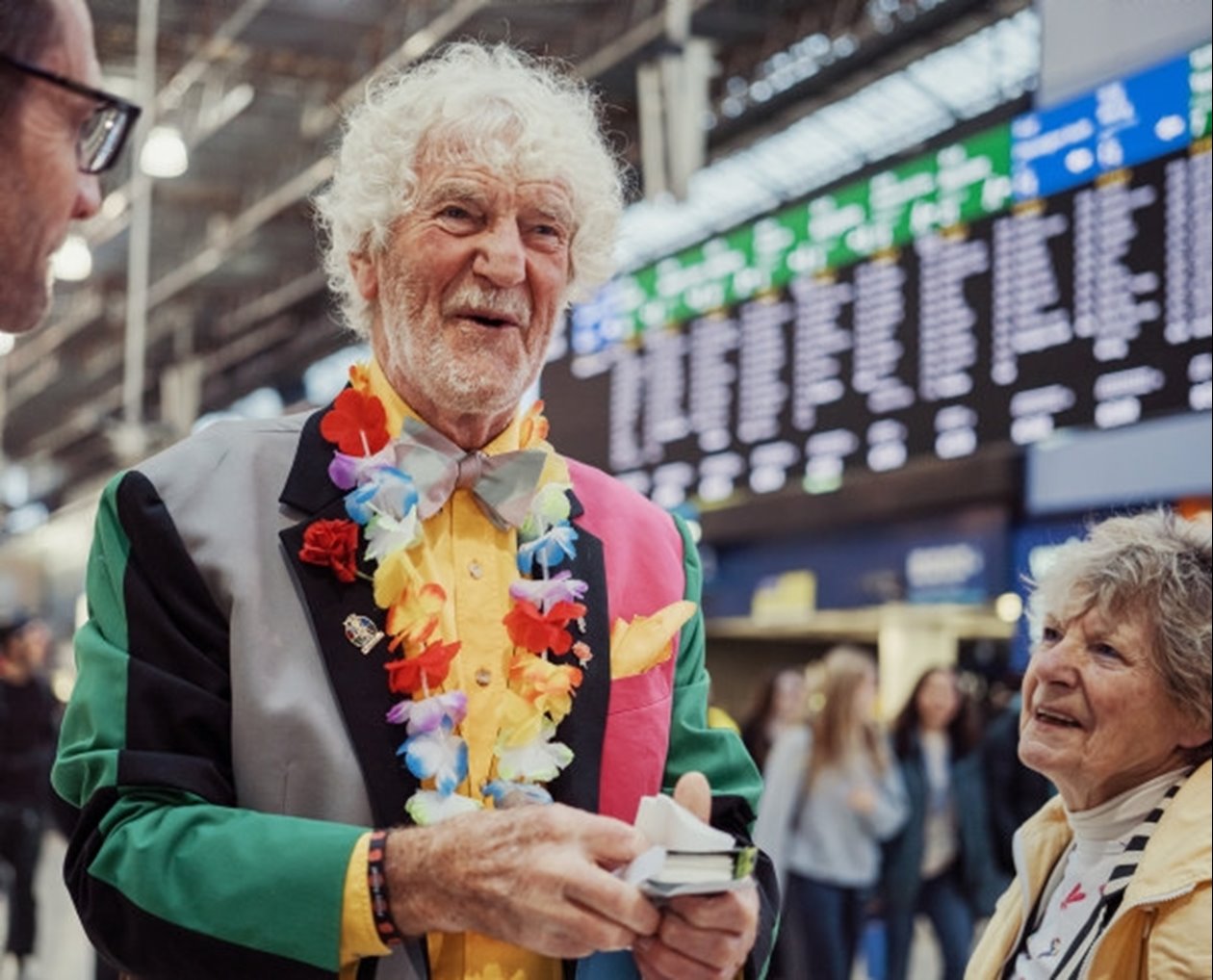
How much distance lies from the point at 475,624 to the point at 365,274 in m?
0.47

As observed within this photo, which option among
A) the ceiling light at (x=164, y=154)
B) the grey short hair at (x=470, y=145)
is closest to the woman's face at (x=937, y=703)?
the ceiling light at (x=164, y=154)

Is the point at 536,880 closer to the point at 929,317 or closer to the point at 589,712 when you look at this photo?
the point at 589,712

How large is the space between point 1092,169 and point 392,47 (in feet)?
22.2

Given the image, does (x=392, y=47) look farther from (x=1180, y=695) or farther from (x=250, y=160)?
(x=1180, y=695)

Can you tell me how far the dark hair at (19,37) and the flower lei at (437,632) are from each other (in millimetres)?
644

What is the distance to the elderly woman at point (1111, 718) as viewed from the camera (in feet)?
8.27

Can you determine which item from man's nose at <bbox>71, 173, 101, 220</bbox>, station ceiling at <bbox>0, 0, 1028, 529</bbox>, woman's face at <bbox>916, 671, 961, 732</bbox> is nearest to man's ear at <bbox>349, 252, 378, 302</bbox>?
man's nose at <bbox>71, 173, 101, 220</bbox>

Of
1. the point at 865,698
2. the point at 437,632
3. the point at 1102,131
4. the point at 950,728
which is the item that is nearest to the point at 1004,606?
the point at 950,728

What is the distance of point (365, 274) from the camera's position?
86.8 inches

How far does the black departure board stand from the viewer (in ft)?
16.6

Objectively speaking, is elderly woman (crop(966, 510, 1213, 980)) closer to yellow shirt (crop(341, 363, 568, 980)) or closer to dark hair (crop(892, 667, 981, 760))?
yellow shirt (crop(341, 363, 568, 980))

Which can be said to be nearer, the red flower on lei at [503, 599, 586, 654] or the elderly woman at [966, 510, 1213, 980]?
the red flower on lei at [503, 599, 586, 654]

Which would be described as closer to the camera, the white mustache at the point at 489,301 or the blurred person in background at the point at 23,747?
the white mustache at the point at 489,301

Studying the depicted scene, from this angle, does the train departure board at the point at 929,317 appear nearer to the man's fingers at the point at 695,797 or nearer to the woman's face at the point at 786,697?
the woman's face at the point at 786,697
